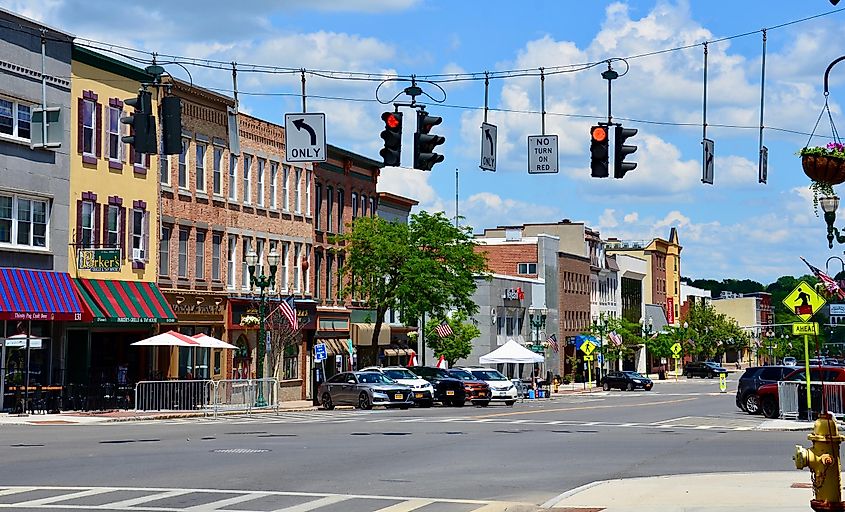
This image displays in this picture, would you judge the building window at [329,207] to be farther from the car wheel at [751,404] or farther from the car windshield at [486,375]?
the car wheel at [751,404]

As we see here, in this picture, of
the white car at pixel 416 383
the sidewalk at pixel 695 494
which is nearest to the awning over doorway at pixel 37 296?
the white car at pixel 416 383

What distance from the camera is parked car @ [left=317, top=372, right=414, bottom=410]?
4753 centimetres

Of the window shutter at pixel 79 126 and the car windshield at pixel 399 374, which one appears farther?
the car windshield at pixel 399 374

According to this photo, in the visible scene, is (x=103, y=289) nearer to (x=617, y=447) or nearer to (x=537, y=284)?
(x=617, y=447)

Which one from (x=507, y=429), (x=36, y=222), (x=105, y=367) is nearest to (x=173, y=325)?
(x=105, y=367)

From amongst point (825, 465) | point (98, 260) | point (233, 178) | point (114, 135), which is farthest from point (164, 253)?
point (825, 465)

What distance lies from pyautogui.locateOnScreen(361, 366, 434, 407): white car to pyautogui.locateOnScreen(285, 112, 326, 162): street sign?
22221 millimetres

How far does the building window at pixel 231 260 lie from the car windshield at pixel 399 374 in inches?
341

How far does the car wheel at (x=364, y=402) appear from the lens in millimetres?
47600

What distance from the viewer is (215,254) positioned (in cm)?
5341

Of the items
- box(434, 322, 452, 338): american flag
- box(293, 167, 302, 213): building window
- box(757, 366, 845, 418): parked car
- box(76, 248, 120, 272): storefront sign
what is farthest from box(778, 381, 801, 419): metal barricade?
box(434, 322, 452, 338): american flag

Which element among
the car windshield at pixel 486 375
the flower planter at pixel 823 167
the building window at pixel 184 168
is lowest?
the car windshield at pixel 486 375

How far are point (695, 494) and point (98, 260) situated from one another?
3057cm

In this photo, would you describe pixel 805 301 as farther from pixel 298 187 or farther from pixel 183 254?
pixel 298 187
